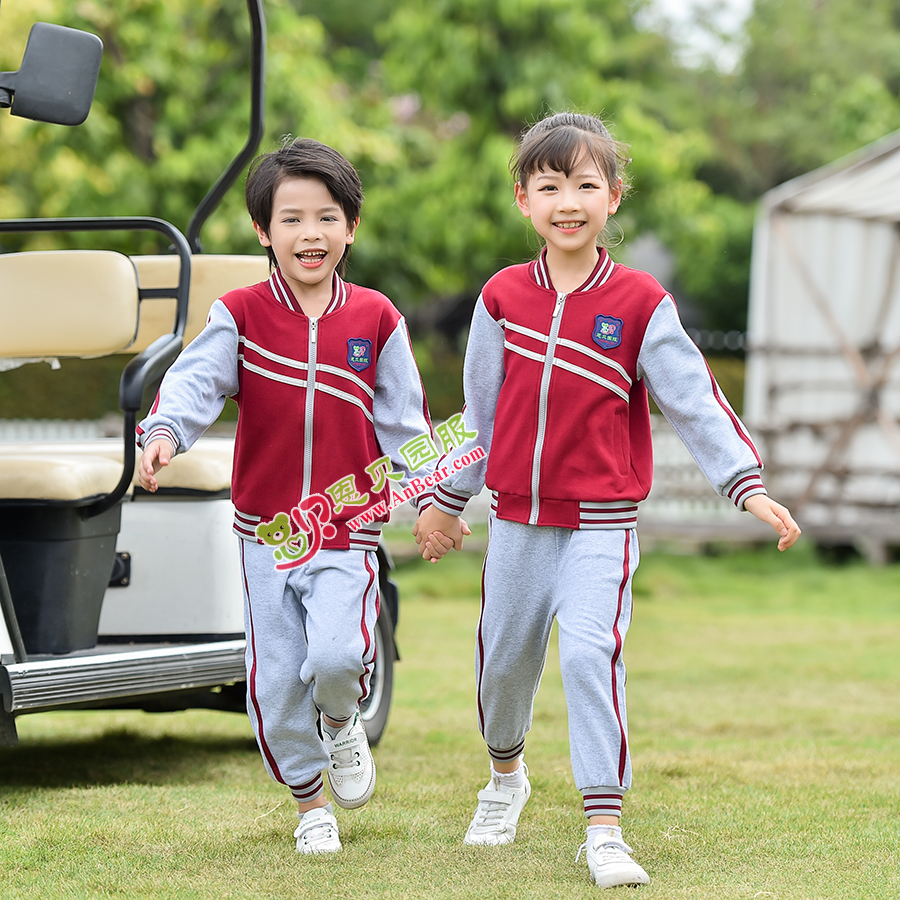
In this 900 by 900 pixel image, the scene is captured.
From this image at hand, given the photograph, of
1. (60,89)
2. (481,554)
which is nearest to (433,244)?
(481,554)

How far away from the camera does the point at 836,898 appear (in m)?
2.51

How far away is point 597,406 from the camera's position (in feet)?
9.20

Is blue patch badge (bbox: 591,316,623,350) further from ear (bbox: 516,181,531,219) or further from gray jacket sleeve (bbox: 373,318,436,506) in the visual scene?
gray jacket sleeve (bbox: 373,318,436,506)

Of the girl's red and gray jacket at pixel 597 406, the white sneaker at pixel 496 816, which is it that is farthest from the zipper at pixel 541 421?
the white sneaker at pixel 496 816

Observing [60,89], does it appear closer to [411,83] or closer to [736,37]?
[411,83]

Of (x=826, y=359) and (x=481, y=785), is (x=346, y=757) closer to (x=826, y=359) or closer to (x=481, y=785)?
(x=481, y=785)

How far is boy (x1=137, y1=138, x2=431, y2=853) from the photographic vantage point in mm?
2908

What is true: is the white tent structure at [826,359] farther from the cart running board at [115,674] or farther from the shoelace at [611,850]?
the shoelace at [611,850]

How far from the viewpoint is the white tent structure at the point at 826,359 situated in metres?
10.7

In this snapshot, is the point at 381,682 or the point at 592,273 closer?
the point at 592,273

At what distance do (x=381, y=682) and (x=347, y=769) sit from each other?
1354 mm

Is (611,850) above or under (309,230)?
under

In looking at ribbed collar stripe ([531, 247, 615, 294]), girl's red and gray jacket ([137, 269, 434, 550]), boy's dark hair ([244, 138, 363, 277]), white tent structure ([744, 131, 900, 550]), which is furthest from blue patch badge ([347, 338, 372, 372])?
white tent structure ([744, 131, 900, 550])

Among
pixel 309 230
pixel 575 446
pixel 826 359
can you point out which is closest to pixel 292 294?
pixel 309 230
